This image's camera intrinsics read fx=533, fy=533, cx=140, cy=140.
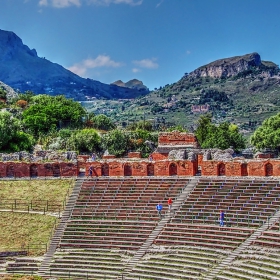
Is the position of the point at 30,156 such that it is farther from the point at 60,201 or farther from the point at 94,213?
the point at 94,213

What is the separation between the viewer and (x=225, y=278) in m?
28.3

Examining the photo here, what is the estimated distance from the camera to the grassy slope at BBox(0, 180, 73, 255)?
37.0 m

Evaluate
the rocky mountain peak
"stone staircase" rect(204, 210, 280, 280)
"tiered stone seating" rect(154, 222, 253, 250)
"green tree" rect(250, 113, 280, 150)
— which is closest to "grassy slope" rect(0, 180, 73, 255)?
"tiered stone seating" rect(154, 222, 253, 250)

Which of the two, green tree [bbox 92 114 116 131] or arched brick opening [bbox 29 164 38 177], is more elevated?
green tree [bbox 92 114 116 131]

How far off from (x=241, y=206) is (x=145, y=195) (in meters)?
7.95

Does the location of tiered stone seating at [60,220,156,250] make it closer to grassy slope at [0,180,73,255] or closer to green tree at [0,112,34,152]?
grassy slope at [0,180,73,255]

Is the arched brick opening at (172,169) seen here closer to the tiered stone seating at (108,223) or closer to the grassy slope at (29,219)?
the tiered stone seating at (108,223)

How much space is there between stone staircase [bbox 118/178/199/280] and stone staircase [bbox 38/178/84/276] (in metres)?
5.16

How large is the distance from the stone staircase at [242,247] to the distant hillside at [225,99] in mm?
92545

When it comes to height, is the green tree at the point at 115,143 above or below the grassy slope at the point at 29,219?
above

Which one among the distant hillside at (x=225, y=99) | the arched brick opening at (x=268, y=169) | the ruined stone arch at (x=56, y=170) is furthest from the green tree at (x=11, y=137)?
the distant hillside at (x=225, y=99)

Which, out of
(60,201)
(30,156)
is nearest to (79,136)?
(30,156)

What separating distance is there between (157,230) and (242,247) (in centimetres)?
663

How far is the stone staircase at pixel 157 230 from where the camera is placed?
32241 mm
